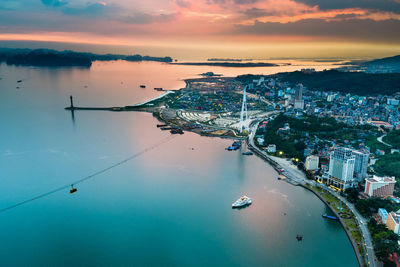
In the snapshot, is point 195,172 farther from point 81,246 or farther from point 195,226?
point 81,246

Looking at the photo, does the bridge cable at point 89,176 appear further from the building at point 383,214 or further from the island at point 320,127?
the building at point 383,214

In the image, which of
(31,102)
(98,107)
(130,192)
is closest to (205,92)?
(98,107)

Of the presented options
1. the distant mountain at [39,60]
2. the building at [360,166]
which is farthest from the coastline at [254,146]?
the distant mountain at [39,60]

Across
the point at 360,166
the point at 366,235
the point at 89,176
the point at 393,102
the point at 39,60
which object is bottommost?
the point at 366,235

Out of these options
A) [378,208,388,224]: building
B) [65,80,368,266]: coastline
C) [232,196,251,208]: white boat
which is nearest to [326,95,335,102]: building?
[65,80,368,266]: coastline

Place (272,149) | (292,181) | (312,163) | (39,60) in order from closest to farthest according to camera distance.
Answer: (292,181)
(312,163)
(272,149)
(39,60)

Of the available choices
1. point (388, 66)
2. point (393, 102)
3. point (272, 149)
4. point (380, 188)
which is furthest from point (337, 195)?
point (388, 66)

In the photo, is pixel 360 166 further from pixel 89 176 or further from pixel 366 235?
pixel 89 176
